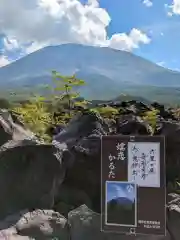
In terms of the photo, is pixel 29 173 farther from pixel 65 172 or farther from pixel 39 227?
pixel 39 227

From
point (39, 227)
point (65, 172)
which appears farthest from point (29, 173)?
point (39, 227)

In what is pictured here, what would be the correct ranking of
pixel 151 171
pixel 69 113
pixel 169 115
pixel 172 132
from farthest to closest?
pixel 69 113 < pixel 169 115 < pixel 172 132 < pixel 151 171

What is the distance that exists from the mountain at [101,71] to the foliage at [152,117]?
138 millimetres

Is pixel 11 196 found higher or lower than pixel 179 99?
lower

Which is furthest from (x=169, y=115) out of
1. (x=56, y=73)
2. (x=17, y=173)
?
(x=17, y=173)

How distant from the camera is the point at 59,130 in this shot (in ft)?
12.8

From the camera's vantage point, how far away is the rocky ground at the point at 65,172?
3.37 meters

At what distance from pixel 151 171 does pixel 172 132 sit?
532 millimetres

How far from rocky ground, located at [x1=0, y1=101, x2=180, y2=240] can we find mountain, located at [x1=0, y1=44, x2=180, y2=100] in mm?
156

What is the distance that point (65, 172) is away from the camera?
3.62 meters

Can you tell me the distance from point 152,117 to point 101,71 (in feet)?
1.97

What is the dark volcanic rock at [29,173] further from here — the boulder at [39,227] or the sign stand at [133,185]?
the sign stand at [133,185]

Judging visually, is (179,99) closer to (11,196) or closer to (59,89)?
(59,89)

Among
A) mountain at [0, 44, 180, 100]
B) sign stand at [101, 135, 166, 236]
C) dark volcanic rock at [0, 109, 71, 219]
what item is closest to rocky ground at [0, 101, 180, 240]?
dark volcanic rock at [0, 109, 71, 219]
